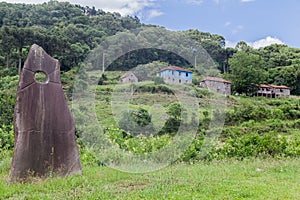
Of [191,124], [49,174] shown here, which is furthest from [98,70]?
[49,174]

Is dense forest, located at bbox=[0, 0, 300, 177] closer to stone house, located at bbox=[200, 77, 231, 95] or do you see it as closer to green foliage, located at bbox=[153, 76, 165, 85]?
green foliage, located at bbox=[153, 76, 165, 85]

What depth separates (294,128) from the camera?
2570cm

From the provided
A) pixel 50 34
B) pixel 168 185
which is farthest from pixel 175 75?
pixel 50 34

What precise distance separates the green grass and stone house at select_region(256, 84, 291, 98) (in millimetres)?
37141

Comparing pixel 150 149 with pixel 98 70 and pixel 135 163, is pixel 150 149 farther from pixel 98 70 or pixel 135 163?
pixel 98 70

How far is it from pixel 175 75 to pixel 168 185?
17.8m

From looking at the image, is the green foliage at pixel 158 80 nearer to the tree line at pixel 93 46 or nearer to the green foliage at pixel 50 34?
the tree line at pixel 93 46

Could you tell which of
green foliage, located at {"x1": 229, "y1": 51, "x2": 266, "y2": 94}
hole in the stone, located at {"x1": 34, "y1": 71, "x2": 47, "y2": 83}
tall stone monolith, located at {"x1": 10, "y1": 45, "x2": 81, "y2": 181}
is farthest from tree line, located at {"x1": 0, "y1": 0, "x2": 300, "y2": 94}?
tall stone monolith, located at {"x1": 10, "y1": 45, "x2": 81, "y2": 181}

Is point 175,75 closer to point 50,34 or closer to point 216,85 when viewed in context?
point 216,85

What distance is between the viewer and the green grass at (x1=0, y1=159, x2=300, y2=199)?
163 inches

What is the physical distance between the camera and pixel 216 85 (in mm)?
34500

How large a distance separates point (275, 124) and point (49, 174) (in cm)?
2366

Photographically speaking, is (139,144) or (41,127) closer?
(41,127)

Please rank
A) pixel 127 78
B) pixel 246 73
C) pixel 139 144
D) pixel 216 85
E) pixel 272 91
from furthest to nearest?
pixel 272 91
pixel 246 73
pixel 216 85
pixel 127 78
pixel 139 144
